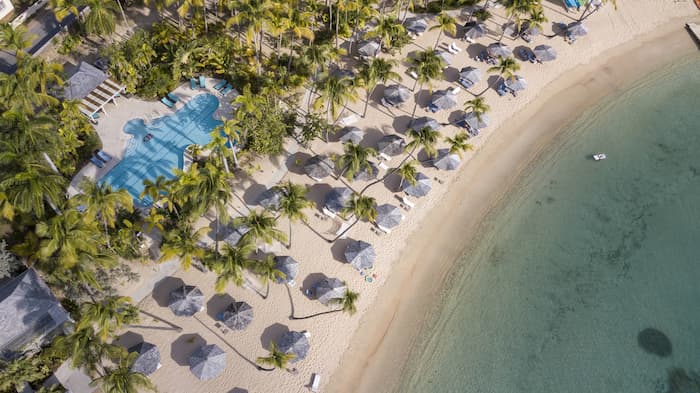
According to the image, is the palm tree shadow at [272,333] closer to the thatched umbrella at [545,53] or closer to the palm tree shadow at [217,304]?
the palm tree shadow at [217,304]

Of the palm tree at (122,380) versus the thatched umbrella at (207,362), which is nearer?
the palm tree at (122,380)

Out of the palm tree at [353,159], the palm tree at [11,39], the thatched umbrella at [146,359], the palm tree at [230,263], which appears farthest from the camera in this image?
the palm tree at [353,159]

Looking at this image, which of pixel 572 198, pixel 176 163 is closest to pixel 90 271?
pixel 176 163

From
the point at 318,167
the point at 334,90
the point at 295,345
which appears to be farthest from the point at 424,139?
the point at 295,345

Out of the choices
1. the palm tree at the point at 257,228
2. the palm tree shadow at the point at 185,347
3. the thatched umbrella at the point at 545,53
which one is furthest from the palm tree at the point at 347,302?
the thatched umbrella at the point at 545,53

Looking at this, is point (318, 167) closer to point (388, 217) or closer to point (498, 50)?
point (388, 217)

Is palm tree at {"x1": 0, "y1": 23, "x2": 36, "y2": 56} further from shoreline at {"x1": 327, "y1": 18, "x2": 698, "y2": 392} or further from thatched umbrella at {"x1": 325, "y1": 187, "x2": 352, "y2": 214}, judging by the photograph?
shoreline at {"x1": 327, "y1": 18, "x2": 698, "y2": 392}
